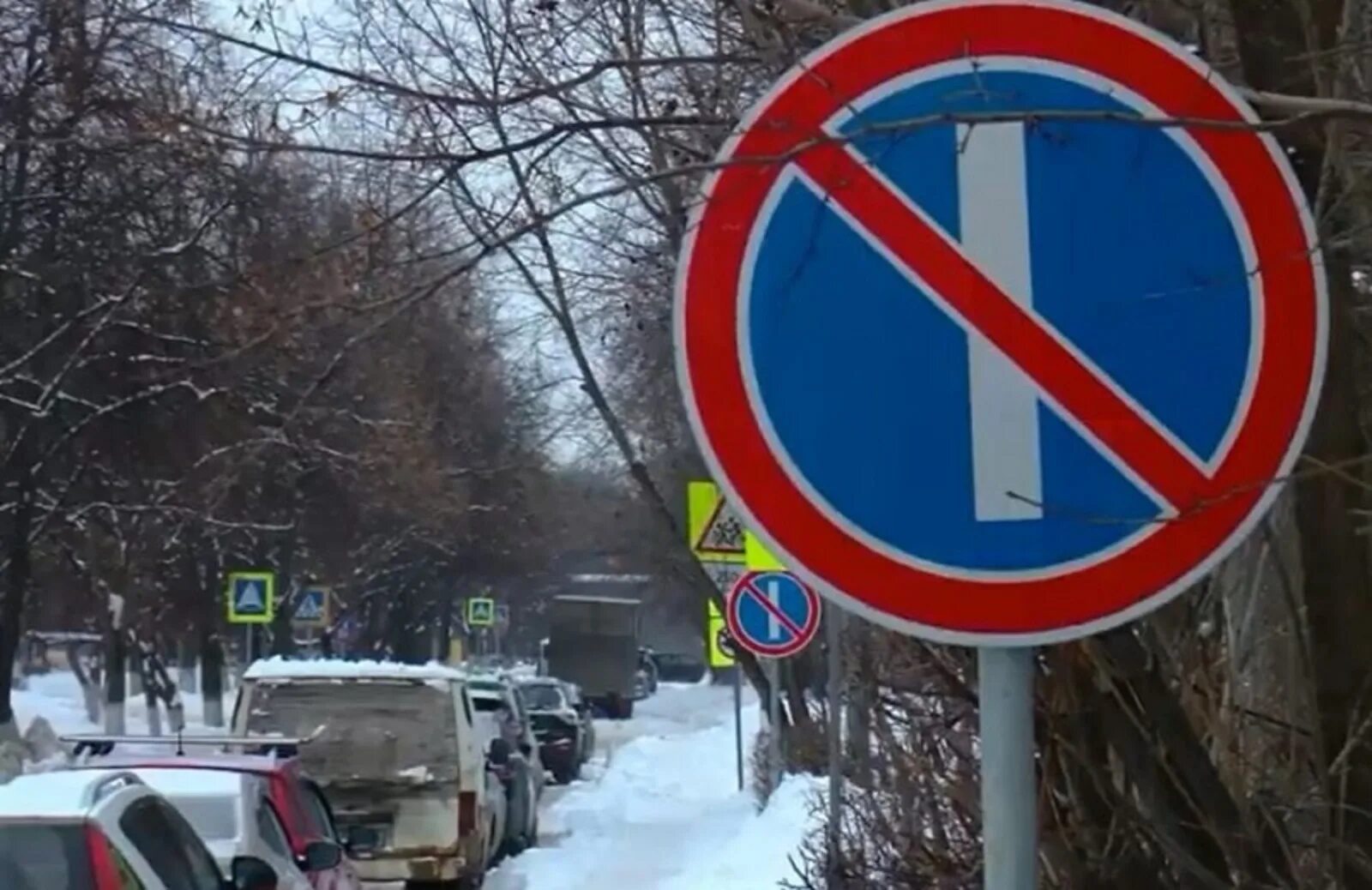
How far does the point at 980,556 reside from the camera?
2.85 metres

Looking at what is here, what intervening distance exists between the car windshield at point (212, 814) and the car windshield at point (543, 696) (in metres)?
29.4

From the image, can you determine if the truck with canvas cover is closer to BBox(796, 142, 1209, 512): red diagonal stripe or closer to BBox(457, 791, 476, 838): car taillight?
BBox(457, 791, 476, 838): car taillight

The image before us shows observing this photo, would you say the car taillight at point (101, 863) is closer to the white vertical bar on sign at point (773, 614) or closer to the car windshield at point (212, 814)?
the car windshield at point (212, 814)

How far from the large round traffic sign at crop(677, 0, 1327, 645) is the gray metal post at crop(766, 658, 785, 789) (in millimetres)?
18794

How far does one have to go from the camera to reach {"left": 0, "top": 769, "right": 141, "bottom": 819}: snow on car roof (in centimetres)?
797

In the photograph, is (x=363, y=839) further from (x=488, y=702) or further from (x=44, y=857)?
(x=44, y=857)

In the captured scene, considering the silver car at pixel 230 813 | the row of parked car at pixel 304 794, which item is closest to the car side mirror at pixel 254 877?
the row of parked car at pixel 304 794

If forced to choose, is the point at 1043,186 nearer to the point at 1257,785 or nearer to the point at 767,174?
the point at 767,174

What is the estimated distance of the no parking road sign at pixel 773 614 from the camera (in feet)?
58.7

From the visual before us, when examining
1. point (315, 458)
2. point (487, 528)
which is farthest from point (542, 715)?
point (487, 528)

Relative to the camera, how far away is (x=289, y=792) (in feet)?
44.5

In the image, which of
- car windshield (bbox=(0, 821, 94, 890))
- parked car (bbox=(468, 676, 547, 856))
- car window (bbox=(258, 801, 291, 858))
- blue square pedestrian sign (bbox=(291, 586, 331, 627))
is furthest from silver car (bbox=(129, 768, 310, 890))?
blue square pedestrian sign (bbox=(291, 586, 331, 627))

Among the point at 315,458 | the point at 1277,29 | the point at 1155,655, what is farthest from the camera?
the point at 315,458

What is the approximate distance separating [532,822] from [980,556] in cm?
2712
